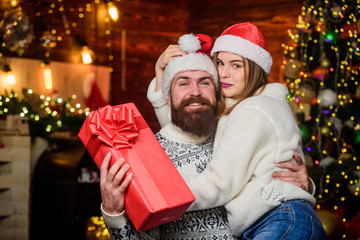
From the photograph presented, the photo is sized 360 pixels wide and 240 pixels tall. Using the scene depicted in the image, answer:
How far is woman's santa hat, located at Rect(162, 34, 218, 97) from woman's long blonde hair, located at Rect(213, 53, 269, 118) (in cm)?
13

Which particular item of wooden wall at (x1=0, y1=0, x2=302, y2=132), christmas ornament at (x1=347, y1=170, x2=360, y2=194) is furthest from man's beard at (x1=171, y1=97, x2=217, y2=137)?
wooden wall at (x1=0, y1=0, x2=302, y2=132)

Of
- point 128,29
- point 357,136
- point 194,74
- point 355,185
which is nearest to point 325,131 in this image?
point 357,136

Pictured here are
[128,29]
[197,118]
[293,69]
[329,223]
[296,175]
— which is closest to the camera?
[296,175]

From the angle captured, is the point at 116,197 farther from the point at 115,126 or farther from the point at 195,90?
the point at 195,90

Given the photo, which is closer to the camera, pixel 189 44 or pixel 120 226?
pixel 120 226

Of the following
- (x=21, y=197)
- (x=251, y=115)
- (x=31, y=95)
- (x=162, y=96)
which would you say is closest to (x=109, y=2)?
(x=31, y=95)

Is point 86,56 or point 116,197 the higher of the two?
point 116,197

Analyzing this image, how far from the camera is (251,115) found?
1670mm

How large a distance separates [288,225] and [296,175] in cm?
24

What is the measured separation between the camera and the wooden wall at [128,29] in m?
5.29

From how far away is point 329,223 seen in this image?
126 inches

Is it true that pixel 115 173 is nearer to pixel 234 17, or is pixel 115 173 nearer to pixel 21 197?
pixel 21 197

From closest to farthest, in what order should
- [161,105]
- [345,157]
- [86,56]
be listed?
1. [161,105]
2. [345,157]
3. [86,56]

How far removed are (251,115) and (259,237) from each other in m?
0.48
